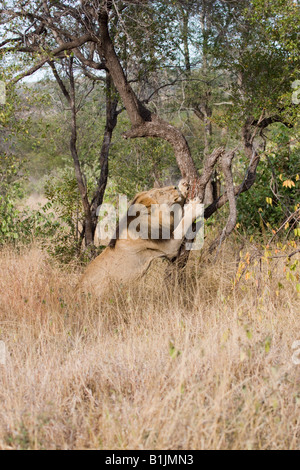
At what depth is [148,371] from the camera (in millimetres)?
3148

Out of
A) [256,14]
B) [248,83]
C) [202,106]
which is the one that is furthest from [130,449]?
[202,106]

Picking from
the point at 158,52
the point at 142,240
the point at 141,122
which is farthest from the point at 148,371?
the point at 158,52

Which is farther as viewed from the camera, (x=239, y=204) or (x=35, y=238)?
(x=239, y=204)

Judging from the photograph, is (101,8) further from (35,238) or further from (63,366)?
(63,366)

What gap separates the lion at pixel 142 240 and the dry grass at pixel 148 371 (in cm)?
22

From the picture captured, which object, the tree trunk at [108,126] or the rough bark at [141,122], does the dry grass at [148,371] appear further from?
the tree trunk at [108,126]

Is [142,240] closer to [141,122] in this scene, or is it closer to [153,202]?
[153,202]

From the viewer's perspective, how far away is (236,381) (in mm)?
3051

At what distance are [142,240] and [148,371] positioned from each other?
2.09 meters

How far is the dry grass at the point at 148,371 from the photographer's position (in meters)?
2.55

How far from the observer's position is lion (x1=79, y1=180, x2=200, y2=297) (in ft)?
16.6

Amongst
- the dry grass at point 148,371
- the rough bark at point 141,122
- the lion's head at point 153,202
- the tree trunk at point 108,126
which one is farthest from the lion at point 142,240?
the tree trunk at point 108,126

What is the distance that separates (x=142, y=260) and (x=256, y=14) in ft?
14.9

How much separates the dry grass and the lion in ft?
0.73
